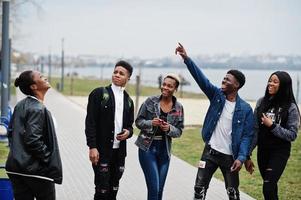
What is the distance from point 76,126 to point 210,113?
11718 millimetres

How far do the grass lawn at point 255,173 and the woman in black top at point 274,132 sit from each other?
233 centimetres

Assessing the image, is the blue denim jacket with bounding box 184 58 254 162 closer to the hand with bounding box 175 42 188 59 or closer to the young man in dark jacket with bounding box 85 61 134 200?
the hand with bounding box 175 42 188 59

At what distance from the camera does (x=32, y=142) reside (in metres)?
4.42

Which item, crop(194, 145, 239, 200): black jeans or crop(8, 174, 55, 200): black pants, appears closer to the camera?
crop(8, 174, 55, 200): black pants

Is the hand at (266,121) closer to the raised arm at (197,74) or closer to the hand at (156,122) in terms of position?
the raised arm at (197,74)

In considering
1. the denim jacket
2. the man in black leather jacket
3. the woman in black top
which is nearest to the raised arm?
the denim jacket

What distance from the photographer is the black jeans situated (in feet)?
18.7

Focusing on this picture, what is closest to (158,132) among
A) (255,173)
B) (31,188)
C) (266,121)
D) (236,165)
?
(236,165)

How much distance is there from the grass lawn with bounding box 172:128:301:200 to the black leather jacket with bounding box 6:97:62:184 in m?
4.33

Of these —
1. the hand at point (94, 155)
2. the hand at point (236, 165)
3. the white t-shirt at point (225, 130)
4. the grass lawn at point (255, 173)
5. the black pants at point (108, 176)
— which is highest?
the white t-shirt at point (225, 130)

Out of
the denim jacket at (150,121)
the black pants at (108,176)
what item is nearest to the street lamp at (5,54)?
the denim jacket at (150,121)

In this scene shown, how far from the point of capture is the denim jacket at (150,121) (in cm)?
579

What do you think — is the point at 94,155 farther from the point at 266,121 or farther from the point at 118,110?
the point at 266,121

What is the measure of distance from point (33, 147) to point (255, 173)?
645cm
